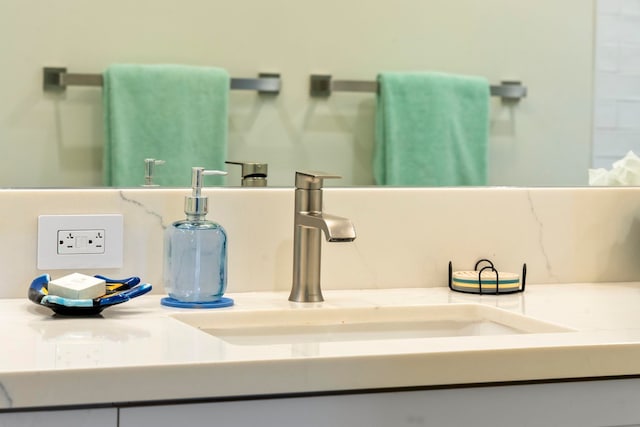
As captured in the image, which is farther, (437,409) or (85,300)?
(85,300)

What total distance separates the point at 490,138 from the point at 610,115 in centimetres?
29

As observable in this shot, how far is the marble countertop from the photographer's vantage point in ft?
3.28

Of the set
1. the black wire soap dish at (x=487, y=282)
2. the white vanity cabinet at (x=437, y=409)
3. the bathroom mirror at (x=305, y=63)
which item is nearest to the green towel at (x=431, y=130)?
the bathroom mirror at (x=305, y=63)

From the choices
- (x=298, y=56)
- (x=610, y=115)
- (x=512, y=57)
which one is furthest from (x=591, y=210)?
(x=298, y=56)

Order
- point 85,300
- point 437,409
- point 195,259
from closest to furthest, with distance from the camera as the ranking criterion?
1. point 437,409
2. point 85,300
3. point 195,259

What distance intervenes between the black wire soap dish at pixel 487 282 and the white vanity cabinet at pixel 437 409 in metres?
0.48

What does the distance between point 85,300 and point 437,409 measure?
A: 1.79ft

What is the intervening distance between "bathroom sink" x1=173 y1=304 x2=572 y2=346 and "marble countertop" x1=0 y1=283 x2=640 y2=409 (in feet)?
0.28

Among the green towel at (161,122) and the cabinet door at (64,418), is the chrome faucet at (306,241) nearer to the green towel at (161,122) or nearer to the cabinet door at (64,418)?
the green towel at (161,122)

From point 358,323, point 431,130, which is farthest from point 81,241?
point 431,130

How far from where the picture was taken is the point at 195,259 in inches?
58.6

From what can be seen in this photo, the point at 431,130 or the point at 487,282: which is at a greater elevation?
the point at 431,130

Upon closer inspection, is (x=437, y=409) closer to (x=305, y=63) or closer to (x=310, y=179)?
(x=310, y=179)

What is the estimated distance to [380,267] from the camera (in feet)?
5.63
